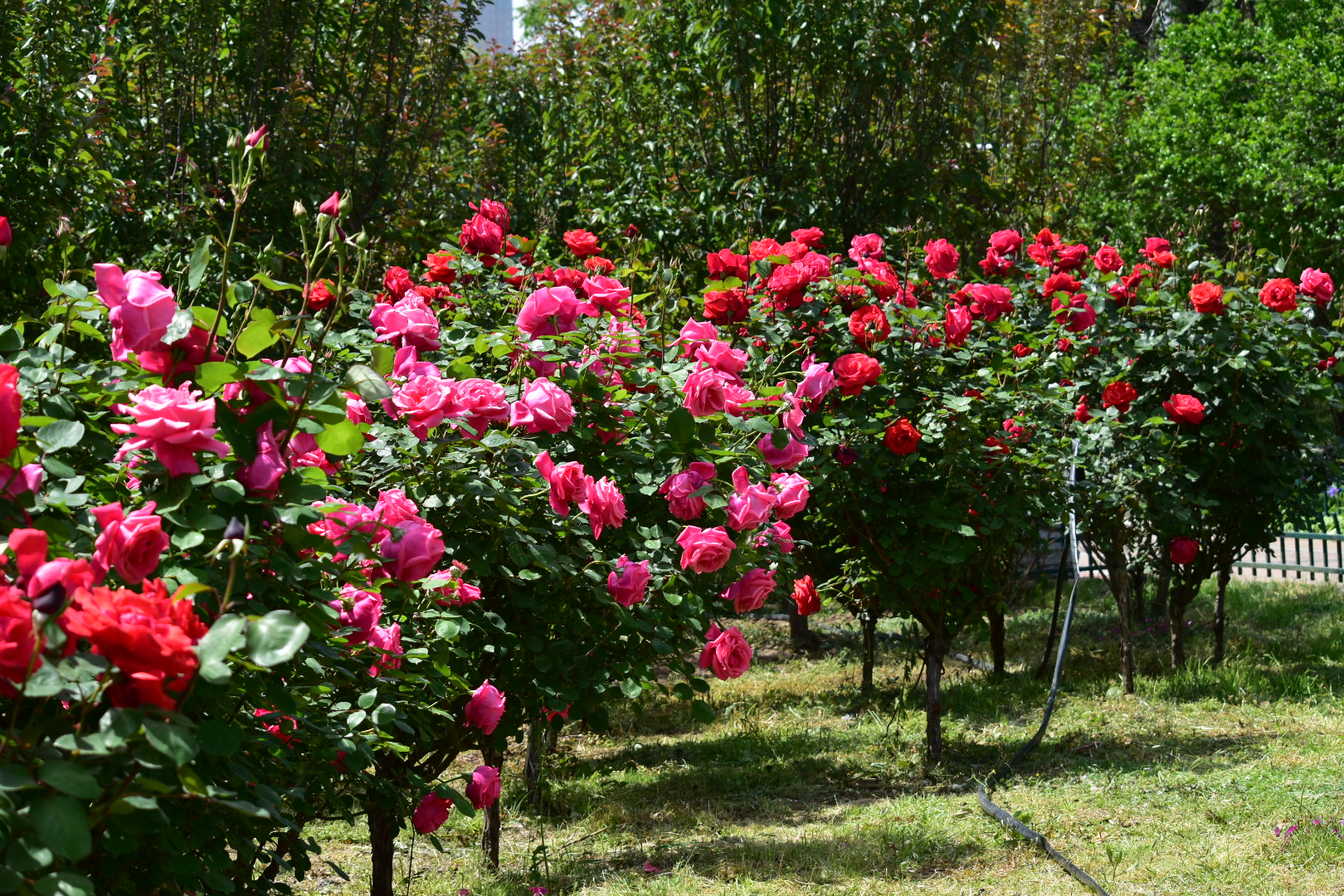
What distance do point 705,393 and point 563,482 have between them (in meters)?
0.43

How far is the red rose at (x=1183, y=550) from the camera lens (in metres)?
5.59

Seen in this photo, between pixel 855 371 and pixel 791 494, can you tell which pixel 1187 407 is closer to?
pixel 855 371

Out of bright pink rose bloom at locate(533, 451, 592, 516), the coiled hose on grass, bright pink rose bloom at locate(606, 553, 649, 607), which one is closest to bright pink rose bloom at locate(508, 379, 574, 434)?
bright pink rose bloom at locate(533, 451, 592, 516)

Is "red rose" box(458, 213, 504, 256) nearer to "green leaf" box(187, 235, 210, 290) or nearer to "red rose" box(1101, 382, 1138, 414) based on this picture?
"green leaf" box(187, 235, 210, 290)

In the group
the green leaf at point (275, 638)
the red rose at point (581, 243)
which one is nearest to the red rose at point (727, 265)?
the red rose at point (581, 243)

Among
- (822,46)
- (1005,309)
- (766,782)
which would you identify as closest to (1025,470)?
(1005,309)

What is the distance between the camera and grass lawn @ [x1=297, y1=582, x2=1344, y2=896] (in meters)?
3.34

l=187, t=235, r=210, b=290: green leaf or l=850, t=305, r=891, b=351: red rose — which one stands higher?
l=850, t=305, r=891, b=351: red rose

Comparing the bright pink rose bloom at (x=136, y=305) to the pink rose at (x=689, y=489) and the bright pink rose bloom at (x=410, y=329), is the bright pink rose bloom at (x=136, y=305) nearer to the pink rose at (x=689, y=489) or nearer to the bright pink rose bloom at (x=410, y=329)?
the bright pink rose bloom at (x=410, y=329)

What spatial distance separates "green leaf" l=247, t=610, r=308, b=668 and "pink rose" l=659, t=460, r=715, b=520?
151 cm

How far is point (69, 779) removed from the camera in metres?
1.04

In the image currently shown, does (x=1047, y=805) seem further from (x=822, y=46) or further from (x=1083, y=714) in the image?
(x=822, y=46)

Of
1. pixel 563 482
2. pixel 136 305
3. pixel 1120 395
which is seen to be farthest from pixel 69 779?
pixel 1120 395

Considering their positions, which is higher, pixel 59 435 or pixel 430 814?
pixel 59 435
